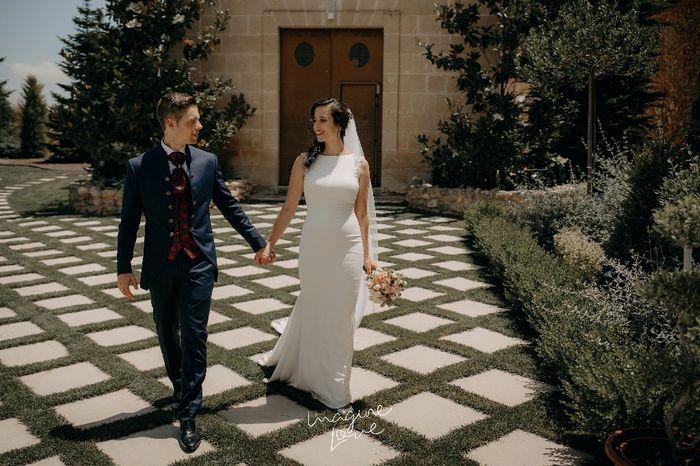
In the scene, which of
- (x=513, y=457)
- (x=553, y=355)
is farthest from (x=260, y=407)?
(x=553, y=355)

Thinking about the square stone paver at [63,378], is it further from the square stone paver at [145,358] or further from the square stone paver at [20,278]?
the square stone paver at [20,278]

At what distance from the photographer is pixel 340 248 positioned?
3.97 m

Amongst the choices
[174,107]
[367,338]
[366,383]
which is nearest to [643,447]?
[366,383]

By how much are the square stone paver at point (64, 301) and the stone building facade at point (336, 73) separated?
291 inches

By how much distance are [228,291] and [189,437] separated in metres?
3.17

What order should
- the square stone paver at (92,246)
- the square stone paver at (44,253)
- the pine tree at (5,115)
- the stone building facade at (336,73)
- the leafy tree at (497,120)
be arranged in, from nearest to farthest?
1. the square stone paver at (44,253)
2. the square stone paver at (92,246)
3. the leafy tree at (497,120)
4. the stone building facade at (336,73)
5. the pine tree at (5,115)

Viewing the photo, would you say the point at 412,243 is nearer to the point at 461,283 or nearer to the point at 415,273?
the point at 415,273

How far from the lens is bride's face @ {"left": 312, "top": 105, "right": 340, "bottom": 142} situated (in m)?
3.99

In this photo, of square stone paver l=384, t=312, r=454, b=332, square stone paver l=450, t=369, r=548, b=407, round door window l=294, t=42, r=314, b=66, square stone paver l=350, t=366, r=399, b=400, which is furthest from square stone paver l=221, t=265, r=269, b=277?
round door window l=294, t=42, r=314, b=66

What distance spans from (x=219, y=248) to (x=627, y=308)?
5255 mm

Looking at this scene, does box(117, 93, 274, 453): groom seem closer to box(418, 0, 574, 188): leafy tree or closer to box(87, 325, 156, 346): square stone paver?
box(87, 325, 156, 346): square stone paver

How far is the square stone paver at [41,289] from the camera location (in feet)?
21.1

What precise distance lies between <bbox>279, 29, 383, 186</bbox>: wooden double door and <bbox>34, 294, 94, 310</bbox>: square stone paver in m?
7.59

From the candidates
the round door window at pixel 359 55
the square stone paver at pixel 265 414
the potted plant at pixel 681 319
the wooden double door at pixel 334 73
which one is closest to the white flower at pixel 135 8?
the wooden double door at pixel 334 73
